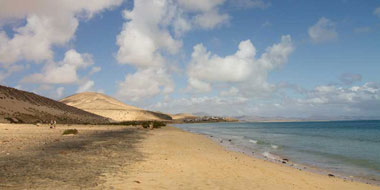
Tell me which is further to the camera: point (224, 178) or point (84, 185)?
point (224, 178)

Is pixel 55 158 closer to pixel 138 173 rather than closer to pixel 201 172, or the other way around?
pixel 138 173

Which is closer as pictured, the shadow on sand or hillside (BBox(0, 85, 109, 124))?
the shadow on sand

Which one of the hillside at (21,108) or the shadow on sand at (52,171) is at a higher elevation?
the hillside at (21,108)

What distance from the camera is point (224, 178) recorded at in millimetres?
11719

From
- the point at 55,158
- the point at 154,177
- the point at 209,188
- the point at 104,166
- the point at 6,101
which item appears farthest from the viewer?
the point at 6,101

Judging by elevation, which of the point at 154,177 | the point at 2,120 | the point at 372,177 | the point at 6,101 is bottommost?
the point at 372,177

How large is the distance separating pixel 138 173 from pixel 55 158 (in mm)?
5168

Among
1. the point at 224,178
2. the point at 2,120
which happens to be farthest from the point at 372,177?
the point at 2,120

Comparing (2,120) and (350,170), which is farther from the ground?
(2,120)

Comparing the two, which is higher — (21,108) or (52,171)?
(21,108)

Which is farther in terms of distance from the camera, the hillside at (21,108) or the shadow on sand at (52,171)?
the hillside at (21,108)

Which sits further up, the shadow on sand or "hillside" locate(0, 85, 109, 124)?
"hillside" locate(0, 85, 109, 124)

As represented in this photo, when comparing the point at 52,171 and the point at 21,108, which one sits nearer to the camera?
the point at 52,171

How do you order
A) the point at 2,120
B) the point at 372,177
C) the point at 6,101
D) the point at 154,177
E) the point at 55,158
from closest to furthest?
1. the point at 154,177
2. the point at 55,158
3. the point at 372,177
4. the point at 2,120
5. the point at 6,101
